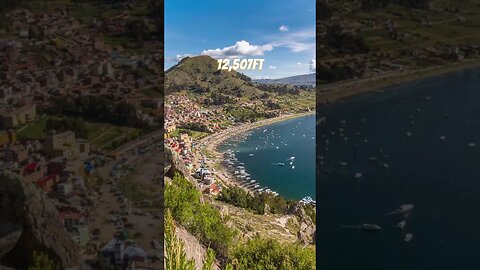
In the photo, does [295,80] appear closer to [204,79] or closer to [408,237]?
[204,79]

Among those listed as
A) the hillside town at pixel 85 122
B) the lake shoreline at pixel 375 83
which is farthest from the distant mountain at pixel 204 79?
the lake shoreline at pixel 375 83

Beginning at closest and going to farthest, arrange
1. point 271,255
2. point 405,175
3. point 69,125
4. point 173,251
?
point 69,125 → point 173,251 → point 271,255 → point 405,175

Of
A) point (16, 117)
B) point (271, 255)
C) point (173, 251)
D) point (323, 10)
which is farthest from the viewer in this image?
point (323, 10)

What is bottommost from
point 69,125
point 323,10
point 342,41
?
point 69,125

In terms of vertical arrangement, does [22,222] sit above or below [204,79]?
below

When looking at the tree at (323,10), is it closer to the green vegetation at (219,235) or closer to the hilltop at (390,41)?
the hilltop at (390,41)

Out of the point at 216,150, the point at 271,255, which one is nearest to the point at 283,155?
the point at 216,150

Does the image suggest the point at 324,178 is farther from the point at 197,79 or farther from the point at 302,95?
the point at 197,79
